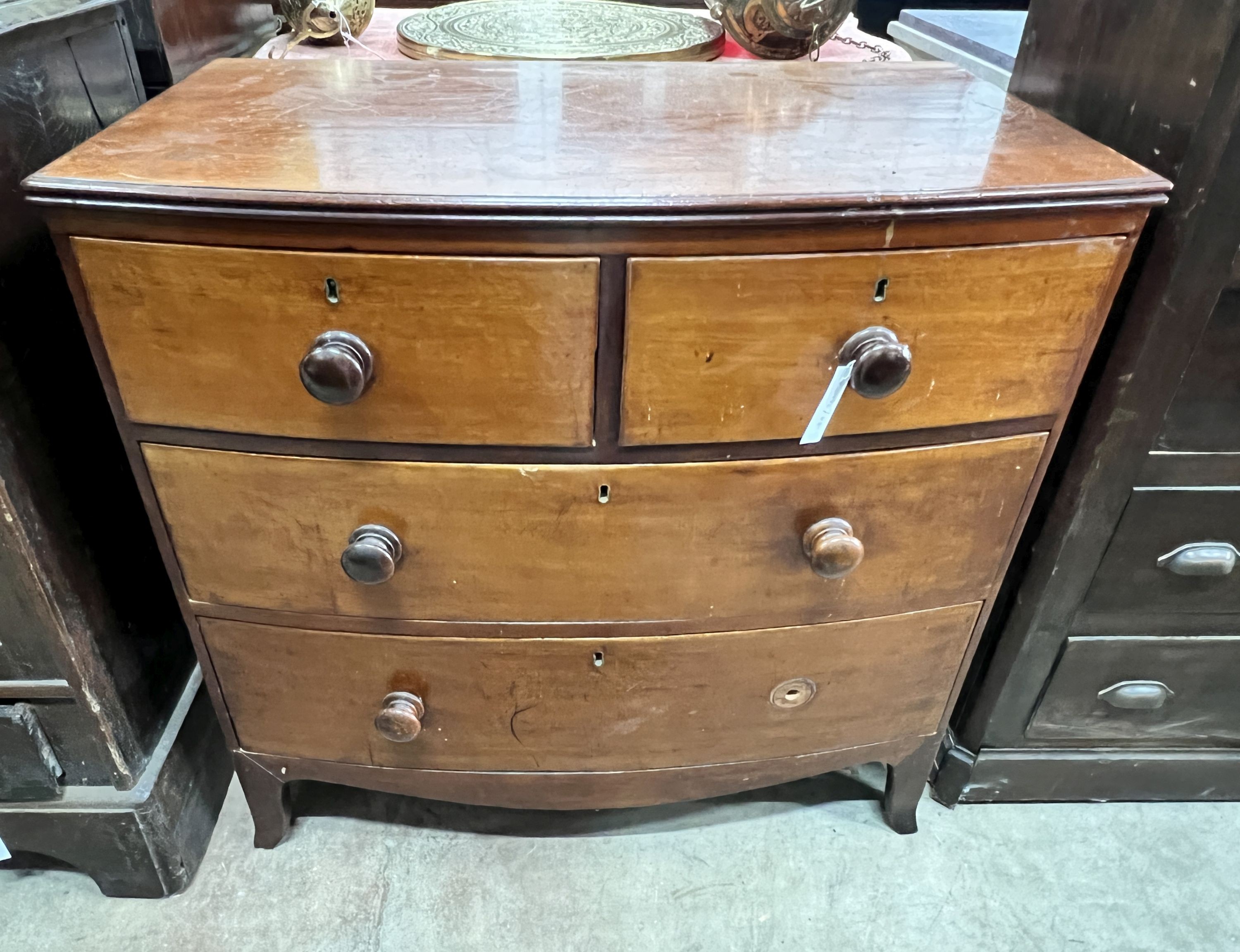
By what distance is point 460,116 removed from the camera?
812 millimetres

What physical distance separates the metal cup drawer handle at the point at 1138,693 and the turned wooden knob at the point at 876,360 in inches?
26.1

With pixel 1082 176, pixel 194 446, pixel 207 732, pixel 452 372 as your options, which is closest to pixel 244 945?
pixel 207 732

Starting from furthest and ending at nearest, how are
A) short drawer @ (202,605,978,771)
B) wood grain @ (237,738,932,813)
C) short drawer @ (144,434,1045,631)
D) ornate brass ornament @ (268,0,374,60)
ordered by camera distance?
ornate brass ornament @ (268,0,374,60) → wood grain @ (237,738,932,813) → short drawer @ (202,605,978,771) → short drawer @ (144,434,1045,631)

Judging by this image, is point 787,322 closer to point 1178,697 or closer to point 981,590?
point 981,590

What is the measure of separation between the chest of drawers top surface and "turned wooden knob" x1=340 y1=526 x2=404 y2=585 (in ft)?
1.01

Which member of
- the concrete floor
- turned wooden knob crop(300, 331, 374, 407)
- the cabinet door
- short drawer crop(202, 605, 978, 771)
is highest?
turned wooden knob crop(300, 331, 374, 407)

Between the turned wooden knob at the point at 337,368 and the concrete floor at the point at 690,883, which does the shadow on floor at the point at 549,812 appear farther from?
the turned wooden knob at the point at 337,368

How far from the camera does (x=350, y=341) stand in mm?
693

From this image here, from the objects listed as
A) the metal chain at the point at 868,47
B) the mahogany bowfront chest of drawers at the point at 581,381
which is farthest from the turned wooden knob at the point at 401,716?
the metal chain at the point at 868,47

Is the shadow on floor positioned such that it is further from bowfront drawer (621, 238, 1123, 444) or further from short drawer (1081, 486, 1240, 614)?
bowfront drawer (621, 238, 1123, 444)

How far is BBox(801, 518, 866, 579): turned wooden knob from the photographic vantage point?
0.81 metres

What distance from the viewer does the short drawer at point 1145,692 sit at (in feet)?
3.56

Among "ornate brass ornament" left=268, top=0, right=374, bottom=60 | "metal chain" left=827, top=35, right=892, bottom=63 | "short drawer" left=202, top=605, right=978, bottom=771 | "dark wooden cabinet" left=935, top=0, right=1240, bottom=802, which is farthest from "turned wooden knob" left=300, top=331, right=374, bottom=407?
"metal chain" left=827, top=35, right=892, bottom=63

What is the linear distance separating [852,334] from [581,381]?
23 cm
